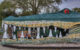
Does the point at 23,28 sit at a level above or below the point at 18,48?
above

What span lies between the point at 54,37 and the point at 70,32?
2.93 ft

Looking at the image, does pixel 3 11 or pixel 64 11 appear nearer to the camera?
pixel 64 11

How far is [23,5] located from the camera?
10.5 meters

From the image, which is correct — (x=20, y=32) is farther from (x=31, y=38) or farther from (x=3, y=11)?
(x=3, y=11)

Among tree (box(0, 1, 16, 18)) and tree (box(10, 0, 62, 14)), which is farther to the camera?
tree (box(0, 1, 16, 18))

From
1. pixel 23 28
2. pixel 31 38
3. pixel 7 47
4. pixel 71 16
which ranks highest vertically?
pixel 71 16

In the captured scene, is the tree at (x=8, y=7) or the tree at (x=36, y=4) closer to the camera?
the tree at (x=36, y=4)

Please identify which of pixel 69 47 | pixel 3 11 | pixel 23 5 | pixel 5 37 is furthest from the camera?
pixel 3 11

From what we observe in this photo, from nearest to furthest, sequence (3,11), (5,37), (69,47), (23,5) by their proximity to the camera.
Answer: (69,47) → (5,37) → (23,5) → (3,11)

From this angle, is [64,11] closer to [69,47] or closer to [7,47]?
[69,47]

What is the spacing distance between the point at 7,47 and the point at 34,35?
→ 5.16ft

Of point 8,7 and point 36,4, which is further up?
Answer: point 36,4

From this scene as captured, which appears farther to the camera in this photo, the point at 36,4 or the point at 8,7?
the point at 8,7

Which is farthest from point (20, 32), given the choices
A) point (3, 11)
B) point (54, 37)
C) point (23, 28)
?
point (3, 11)
